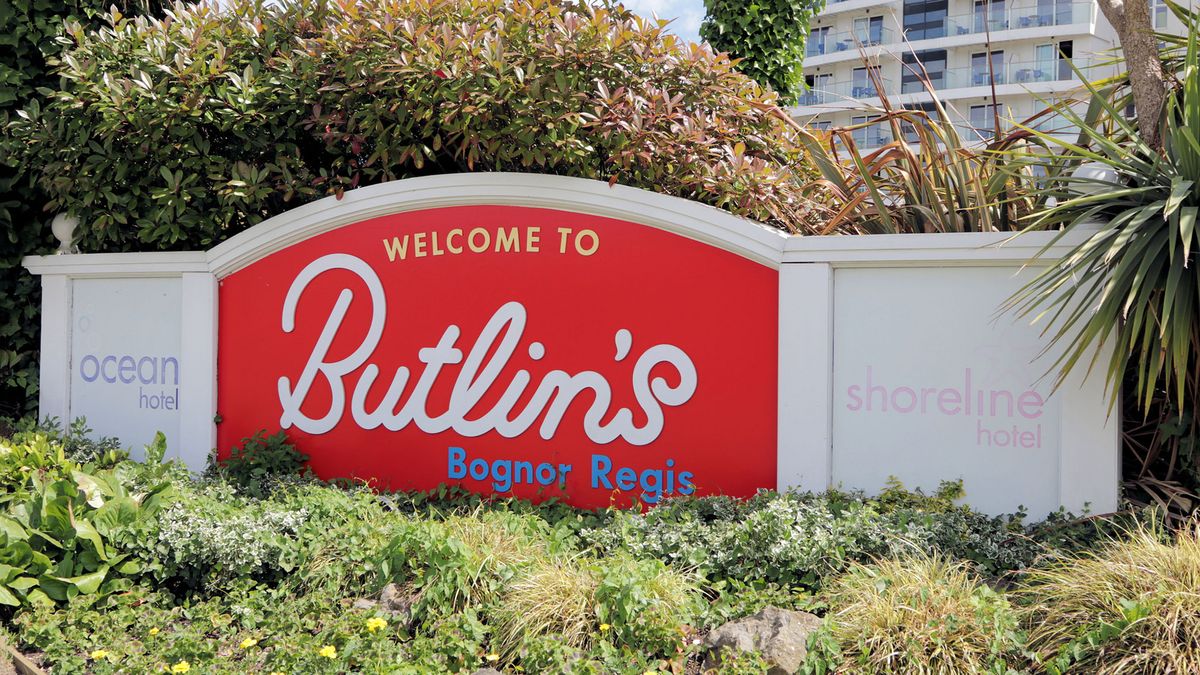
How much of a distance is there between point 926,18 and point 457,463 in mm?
48436

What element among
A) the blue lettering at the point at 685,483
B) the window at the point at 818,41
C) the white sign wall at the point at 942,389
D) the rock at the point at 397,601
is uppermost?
the window at the point at 818,41

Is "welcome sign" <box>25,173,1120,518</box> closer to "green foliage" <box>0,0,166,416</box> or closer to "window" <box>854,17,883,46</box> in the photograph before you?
"green foliage" <box>0,0,166,416</box>

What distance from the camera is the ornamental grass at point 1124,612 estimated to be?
11.6 ft

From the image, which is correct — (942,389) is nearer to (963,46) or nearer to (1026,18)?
(963,46)

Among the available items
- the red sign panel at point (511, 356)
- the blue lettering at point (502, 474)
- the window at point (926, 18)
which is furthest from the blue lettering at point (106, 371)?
the window at point (926, 18)

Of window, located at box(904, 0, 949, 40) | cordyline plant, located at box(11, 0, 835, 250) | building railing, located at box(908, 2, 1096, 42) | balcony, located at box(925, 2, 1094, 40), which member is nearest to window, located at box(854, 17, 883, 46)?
window, located at box(904, 0, 949, 40)

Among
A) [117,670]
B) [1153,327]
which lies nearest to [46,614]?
[117,670]

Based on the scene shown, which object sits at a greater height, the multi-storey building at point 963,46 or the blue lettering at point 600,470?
the multi-storey building at point 963,46

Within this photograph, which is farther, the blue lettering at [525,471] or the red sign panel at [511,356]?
the blue lettering at [525,471]

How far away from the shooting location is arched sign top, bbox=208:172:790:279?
570cm

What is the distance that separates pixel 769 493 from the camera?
17.7 feet

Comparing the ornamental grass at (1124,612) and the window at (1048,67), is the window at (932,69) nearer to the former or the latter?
the window at (1048,67)

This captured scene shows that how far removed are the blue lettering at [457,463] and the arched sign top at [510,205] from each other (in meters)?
1.57

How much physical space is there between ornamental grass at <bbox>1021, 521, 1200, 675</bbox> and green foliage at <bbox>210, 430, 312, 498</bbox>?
4.48m
